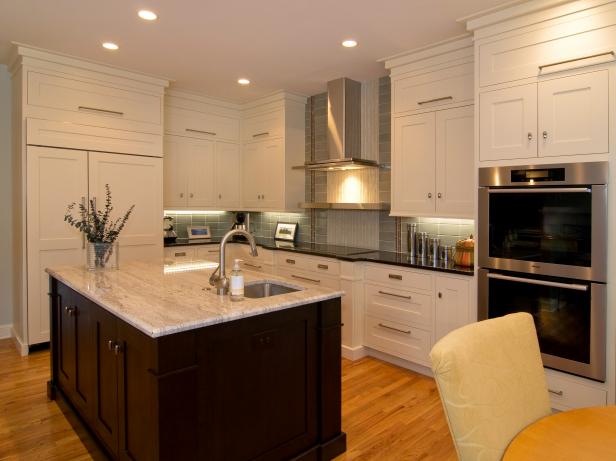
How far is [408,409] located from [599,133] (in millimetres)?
Result: 1992

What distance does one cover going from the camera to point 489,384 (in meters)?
1.16

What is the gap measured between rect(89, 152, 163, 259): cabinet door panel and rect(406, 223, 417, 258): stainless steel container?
247cm

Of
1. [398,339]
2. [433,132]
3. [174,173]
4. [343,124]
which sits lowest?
[398,339]

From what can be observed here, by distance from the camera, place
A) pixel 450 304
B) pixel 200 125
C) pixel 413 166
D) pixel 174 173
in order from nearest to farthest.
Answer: pixel 450 304 < pixel 413 166 < pixel 174 173 < pixel 200 125

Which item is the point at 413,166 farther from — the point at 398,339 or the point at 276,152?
the point at 276,152

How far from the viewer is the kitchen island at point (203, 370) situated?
165 centimetres

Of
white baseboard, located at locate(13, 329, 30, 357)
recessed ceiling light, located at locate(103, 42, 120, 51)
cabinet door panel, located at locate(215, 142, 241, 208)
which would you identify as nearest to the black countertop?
cabinet door panel, located at locate(215, 142, 241, 208)

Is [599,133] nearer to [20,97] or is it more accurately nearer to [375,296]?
[375,296]

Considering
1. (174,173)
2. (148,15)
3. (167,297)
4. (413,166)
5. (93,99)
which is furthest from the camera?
(174,173)

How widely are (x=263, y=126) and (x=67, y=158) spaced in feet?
7.03

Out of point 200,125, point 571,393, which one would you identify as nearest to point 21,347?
point 200,125

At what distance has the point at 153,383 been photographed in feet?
5.27

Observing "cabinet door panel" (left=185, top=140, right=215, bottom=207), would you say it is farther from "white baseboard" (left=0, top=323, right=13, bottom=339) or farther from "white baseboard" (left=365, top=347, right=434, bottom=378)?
"white baseboard" (left=365, top=347, right=434, bottom=378)

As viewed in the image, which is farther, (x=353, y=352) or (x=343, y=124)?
(x=343, y=124)
